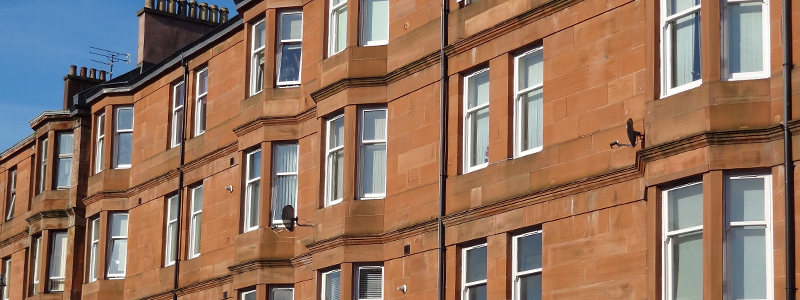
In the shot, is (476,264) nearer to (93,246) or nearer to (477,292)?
(477,292)

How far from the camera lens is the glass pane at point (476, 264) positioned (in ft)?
77.5

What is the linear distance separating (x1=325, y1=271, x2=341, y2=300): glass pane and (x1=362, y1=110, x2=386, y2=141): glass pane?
270 cm

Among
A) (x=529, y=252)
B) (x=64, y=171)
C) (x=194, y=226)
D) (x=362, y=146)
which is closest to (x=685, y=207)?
(x=529, y=252)

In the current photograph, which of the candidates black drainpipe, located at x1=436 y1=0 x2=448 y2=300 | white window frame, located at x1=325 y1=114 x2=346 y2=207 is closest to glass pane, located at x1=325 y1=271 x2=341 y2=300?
white window frame, located at x1=325 y1=114 x2=346 y2=207

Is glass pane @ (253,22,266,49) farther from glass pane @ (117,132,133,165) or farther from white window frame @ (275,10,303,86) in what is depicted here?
glass pane @ (117,132,133,165)

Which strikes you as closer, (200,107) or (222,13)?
(200,107)

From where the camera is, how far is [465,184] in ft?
78.5

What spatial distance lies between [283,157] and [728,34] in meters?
12.9

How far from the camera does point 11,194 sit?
150ft

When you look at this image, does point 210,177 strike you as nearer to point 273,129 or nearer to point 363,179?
point 273,129

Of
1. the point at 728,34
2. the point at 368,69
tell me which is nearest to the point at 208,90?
the point at 368,69

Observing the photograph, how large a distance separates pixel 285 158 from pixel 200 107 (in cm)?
515

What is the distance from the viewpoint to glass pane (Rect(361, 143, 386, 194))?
1037 inches

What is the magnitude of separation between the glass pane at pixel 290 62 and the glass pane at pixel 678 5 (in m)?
11.6
